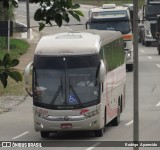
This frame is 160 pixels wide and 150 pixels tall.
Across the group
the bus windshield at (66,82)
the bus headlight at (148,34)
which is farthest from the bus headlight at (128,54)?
the bus windshield at (66,82)

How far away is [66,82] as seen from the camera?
21.6 m

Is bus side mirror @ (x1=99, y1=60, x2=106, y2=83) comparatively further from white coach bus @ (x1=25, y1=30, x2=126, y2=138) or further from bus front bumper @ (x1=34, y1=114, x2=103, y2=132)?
bus front bumper @ (x1=34, y1=114, x2=103, y2=132)

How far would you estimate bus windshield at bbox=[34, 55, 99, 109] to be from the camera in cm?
2158

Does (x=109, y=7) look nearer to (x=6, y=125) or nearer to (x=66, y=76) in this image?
(x=6, y=125)

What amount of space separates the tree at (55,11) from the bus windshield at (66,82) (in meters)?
14.3

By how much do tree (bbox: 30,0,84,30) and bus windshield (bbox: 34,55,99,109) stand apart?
1425 cm

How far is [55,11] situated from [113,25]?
32.7 metres

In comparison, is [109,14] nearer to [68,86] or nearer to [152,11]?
[152,11]

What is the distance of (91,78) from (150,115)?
5748mm

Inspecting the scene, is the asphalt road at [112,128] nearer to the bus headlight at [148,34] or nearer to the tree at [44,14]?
the tree at [44,14]

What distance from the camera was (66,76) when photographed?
21578 millimetres

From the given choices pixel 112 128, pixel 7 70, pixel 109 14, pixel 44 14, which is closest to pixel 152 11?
pixel 109 14

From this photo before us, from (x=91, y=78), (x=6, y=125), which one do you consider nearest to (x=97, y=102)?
(x=91, y=78)

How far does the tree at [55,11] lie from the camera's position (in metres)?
7.16
